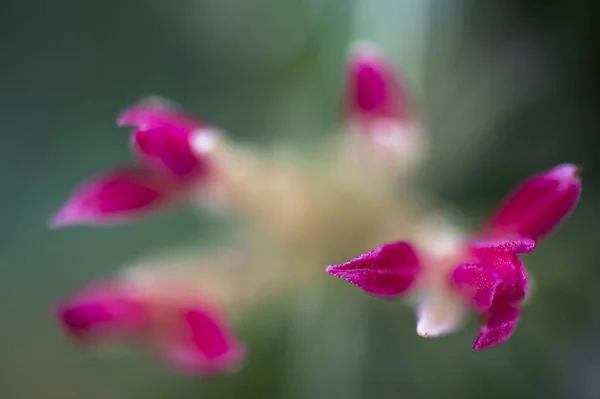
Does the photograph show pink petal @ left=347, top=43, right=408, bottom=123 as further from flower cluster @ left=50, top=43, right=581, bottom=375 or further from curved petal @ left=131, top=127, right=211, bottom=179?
curved petal @ left=131, top=127, right=211, bottom=179

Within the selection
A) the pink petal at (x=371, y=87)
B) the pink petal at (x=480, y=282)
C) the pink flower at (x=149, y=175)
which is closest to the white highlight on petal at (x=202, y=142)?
the pink flower at (x=149, y=175)

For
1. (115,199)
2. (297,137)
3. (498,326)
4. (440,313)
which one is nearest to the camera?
(498,326)

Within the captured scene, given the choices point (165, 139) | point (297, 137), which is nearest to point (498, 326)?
point (165, 139)

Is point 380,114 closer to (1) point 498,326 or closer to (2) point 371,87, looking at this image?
(2) point 371,87

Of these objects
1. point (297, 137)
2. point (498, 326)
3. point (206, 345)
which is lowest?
point (498, 326)

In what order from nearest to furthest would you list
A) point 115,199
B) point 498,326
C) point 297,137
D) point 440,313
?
point 498,326 < point 440,313 < point 115,199 < point 297,137

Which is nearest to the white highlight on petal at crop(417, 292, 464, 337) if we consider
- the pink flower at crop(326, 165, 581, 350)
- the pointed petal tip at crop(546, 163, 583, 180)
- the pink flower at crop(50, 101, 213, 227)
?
the pink flower at crop(326, 165, 581, 350)
